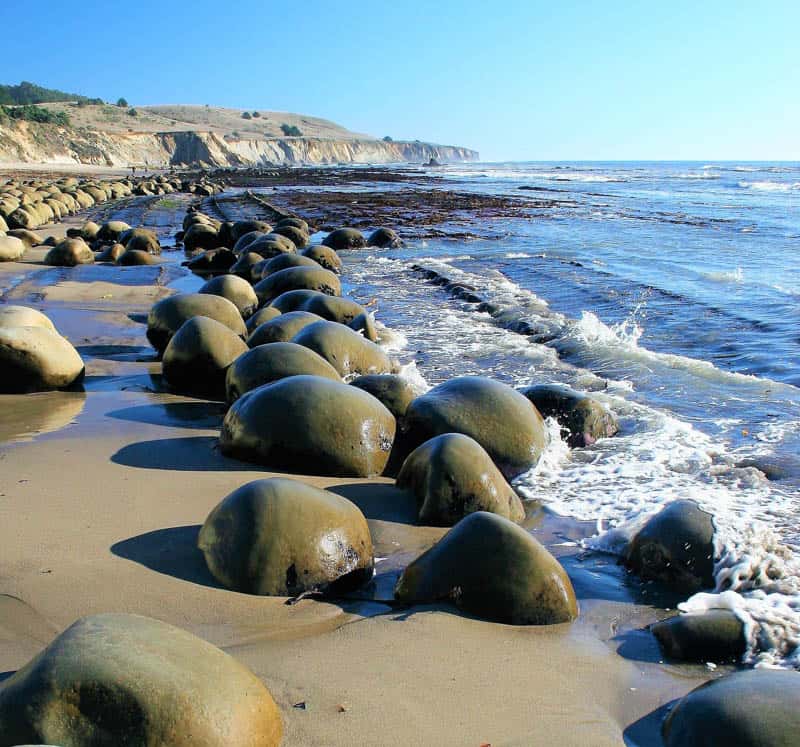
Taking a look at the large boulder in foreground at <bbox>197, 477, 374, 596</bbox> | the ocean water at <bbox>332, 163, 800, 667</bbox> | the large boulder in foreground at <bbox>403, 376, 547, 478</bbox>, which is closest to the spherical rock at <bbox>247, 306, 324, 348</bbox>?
the ocean water at <bbox>332, 163, 800, 667</bbox>

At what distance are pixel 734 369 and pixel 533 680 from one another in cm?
603

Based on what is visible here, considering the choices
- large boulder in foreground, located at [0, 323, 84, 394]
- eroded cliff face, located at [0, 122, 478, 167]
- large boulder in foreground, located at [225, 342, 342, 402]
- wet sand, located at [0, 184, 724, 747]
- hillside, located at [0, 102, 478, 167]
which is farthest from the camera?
hillside, located at [0, 102, 478, 167]

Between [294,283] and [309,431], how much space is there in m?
5.65

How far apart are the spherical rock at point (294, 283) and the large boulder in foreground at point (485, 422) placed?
5102 millimetres

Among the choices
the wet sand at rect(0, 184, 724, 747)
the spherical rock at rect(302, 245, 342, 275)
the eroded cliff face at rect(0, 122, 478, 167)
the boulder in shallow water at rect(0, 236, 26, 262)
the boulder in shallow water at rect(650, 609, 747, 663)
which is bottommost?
the boulder in shallow water at rect(650, 609, 747, 663)

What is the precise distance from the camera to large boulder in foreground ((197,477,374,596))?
3.28m

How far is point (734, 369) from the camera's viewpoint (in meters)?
8.01

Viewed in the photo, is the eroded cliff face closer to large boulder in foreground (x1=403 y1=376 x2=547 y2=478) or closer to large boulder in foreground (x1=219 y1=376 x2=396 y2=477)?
large boulder in foreground (x1=219 y1=376 x2=396 y2=477)

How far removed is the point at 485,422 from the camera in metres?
5.05

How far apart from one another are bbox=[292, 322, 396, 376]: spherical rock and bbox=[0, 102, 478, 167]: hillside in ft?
182

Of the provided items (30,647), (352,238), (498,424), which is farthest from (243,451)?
(352,238)

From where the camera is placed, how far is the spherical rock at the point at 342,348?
6.27 meters

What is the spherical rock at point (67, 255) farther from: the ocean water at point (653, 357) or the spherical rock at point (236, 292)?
the spherical rock at point (236, 292)

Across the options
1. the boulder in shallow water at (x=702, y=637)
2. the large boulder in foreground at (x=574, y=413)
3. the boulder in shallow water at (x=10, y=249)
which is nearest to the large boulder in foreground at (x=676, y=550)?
the boulder in shallow water at (x=702, y=637)
